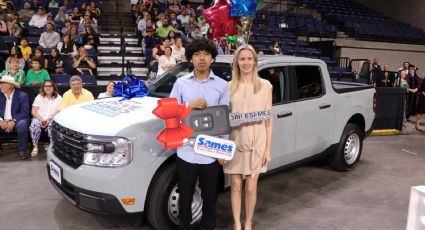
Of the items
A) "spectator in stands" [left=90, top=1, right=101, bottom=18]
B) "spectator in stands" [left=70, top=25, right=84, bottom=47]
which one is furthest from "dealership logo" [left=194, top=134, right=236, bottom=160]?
"spectator in stands" [left=90, top=1, right=101, bottom=18]

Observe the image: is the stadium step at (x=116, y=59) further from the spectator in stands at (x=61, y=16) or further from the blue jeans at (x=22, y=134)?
the blue jeans at (x=22, y=134)

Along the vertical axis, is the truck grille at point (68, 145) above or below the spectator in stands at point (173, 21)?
below

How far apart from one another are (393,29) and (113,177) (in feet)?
64.6

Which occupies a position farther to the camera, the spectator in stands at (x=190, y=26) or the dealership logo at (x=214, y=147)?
the spectator in stands at (x=190, y=26)

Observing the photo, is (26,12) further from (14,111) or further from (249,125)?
(249,125)

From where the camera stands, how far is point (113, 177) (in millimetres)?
2869

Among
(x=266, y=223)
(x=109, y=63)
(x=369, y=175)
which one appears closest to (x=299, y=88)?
(x=266, y=223)

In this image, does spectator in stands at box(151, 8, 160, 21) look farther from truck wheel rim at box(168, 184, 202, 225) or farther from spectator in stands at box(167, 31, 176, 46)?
truck wheel rim at box(168, 184, 202, 225)

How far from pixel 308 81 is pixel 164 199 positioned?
7.66ft

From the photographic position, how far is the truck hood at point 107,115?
117 inches

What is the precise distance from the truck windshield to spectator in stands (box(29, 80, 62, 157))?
262 centimetres

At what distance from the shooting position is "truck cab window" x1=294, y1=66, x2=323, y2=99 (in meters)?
4.27

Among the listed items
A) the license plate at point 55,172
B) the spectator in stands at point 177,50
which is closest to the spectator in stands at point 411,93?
the spectator in stands at point 177,50

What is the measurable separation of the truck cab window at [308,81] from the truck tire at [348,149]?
0.95 meters
